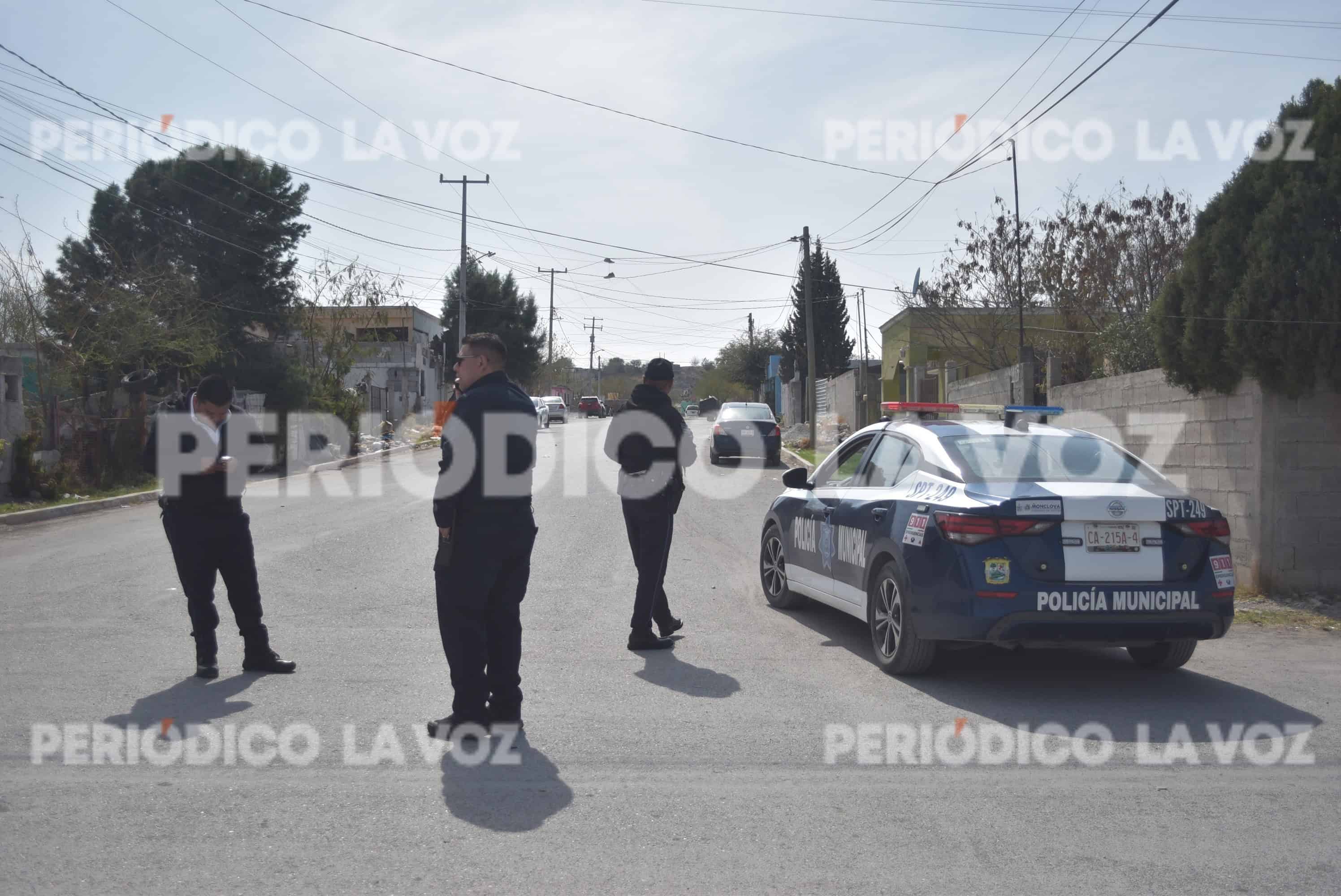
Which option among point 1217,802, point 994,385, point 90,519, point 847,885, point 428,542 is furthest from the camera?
point 994,385

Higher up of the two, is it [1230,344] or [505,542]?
[1230,344]

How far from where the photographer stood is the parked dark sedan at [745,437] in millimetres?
25484

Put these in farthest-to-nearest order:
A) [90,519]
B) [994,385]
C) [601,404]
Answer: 1. [601,404]
2. [994,385]
3. [90,519]

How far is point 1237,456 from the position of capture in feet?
31.3

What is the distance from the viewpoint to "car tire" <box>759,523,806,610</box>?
880 centimetres

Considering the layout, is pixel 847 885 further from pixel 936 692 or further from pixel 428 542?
pixel 428 542

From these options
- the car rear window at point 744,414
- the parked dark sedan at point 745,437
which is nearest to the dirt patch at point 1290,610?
the parked dark sedan at point 745,437

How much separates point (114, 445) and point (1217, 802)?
19.0m

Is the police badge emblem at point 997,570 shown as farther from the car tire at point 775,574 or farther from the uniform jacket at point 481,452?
the car tire at point 775,574

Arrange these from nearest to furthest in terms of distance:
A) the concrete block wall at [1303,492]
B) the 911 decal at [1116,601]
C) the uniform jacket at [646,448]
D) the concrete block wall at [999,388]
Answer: the 911 decal at [1116,601]
the uniform jacket at [646,448]
the concrete block wall at [1303,492]
the concrete block wall at [999,388]

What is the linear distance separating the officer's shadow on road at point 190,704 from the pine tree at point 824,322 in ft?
189

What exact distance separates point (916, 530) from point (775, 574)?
8.73 feet

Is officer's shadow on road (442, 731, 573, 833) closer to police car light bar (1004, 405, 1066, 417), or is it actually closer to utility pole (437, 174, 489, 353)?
police car light bar (1004, 405, 1066, 417)

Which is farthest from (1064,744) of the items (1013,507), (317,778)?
(317,778)
